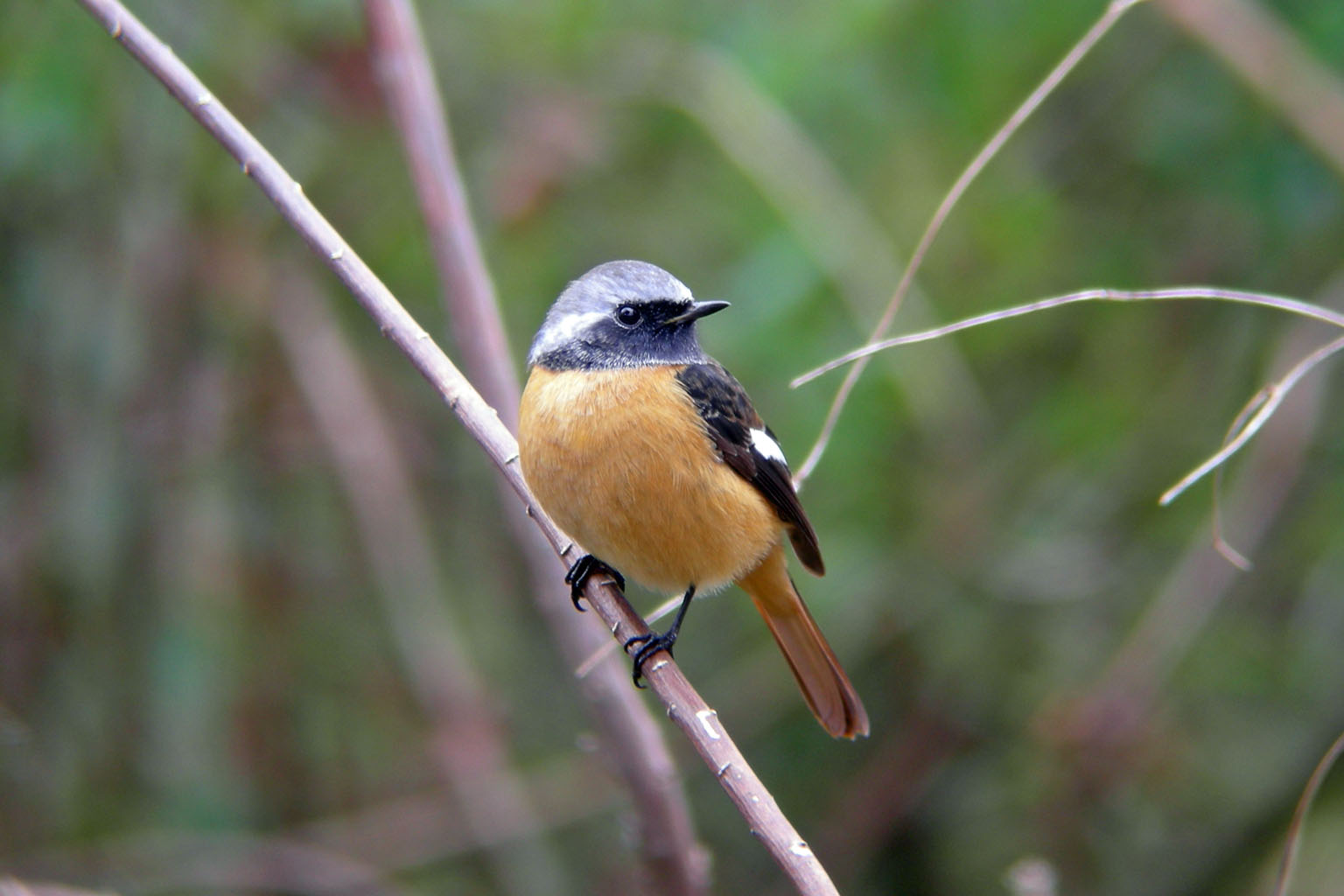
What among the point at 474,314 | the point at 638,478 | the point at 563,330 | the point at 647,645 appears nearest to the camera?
the point at 647,645

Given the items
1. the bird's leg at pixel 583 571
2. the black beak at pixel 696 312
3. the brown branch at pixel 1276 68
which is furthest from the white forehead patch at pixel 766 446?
the brown branch at pixel 1276 68

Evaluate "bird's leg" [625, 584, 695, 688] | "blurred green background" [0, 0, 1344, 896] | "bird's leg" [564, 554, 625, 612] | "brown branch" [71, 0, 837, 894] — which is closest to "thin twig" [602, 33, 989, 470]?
"blurred green background" [0, 0, 1344, 896]

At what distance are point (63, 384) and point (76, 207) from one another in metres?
0.65

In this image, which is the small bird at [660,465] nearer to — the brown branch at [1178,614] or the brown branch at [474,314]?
the brown branch at [474,314]

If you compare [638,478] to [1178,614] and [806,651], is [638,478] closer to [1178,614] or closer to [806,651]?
[806,651]

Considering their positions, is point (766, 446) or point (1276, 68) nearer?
point (766, 446)

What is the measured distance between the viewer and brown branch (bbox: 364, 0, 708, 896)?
305cm

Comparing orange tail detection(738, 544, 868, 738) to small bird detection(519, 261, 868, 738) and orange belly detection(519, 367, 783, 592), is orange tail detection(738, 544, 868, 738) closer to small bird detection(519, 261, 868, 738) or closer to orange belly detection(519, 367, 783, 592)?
small bird detection(519, 261, 868, 738)

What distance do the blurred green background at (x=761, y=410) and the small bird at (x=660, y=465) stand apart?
76cm

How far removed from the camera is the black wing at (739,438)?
322 centimetres

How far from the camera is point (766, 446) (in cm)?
338

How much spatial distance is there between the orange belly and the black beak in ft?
0.47

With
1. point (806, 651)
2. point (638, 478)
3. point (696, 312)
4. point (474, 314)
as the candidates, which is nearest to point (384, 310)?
point (474, 314)

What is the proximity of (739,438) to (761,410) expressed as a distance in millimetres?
1124
